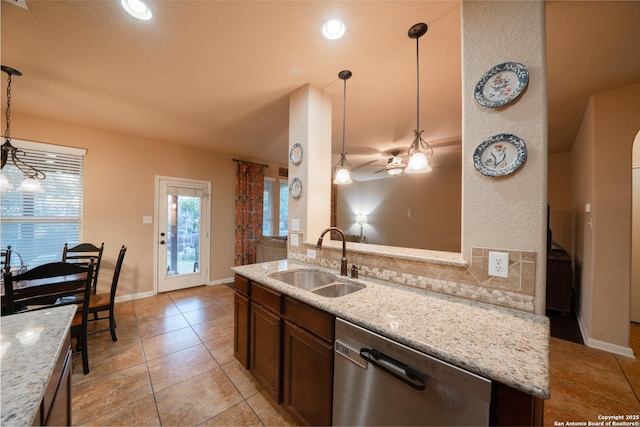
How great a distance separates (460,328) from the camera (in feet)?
3.30

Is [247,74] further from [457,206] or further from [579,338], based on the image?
[457,206]

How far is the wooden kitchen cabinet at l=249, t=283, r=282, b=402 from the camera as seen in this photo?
1.58m

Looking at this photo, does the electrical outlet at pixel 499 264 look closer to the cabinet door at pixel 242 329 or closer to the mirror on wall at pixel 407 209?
the cabinet door at pixel 242 329

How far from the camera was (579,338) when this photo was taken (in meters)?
2.62

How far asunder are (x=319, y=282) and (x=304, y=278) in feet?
0.47

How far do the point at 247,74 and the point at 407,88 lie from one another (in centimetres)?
154

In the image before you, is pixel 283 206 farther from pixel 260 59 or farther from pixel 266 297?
pixel 266 297

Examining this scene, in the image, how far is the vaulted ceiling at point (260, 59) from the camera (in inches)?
57.8

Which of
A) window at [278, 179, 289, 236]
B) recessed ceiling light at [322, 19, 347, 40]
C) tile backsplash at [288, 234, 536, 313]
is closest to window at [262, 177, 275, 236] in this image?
window at [278, 179, 289, 236]

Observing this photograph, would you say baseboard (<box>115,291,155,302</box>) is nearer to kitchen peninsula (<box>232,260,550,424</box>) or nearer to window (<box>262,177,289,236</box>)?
window (<box>262,177,289,236</box>)

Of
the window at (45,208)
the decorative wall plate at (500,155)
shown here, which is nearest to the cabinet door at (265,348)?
the decorative wall plate at (500,155)

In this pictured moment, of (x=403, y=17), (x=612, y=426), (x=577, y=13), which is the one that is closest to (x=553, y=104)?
(x=577, y=13)

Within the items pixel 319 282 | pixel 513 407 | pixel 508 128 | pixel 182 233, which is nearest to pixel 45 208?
pixel 182 233

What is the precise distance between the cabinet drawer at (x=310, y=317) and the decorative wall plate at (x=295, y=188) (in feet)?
3.69
